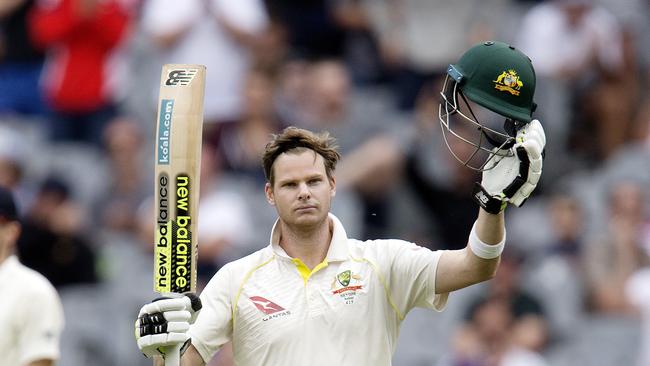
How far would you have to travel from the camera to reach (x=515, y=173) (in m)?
4.54

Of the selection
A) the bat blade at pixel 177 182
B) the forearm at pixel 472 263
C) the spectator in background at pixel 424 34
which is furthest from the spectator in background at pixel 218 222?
the forearm at pixel 472 263

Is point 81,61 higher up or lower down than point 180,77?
higher up

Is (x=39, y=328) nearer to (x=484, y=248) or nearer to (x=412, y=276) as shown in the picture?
(x=412, y=276)

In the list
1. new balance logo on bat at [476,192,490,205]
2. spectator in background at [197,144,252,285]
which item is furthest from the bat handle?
spectator in background at [197,144,252,285]

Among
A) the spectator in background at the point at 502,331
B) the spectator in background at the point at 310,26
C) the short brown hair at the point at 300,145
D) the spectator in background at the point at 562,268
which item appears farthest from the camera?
the spectator in background at the point at 310,26

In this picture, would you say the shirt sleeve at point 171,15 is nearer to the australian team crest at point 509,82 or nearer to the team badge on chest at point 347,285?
the team badge on chest at point 347,285

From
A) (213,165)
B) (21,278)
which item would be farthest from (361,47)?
(21,278)

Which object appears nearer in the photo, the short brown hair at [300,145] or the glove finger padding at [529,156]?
the glove finger padding at [529,156]

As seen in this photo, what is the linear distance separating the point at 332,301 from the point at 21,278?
207cm

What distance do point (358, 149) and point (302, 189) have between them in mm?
5008

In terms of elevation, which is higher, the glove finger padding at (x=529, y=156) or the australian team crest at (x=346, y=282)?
the glove finger padding at (x=529, y=156)

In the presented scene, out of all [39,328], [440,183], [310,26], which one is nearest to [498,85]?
[39,328]

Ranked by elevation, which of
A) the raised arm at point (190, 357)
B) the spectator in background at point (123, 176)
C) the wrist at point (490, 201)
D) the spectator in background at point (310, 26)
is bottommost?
the raised arm at point (190, 357)

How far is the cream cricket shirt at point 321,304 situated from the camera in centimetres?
488
